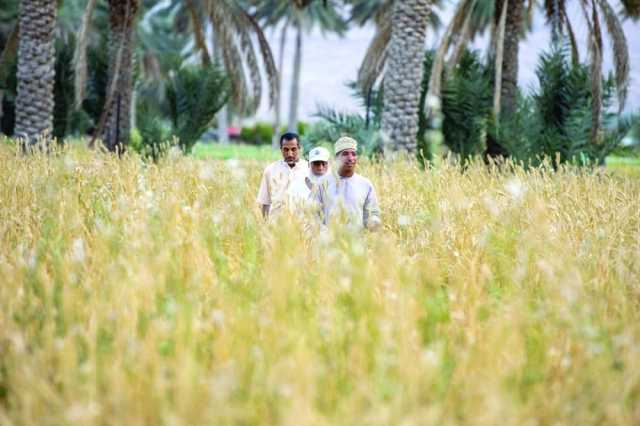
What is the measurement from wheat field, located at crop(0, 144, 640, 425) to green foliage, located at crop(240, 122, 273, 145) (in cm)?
4143

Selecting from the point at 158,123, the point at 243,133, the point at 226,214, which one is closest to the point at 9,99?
the point at 158,123

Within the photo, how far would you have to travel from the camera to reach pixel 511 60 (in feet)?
45.3

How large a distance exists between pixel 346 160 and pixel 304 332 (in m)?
2.43

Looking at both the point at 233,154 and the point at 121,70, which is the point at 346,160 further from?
the point at 233,154

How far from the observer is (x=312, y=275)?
3811 mm

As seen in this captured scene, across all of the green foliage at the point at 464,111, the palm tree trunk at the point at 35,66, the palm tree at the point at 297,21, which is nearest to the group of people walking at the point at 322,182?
the green foliage at the point at 464,111

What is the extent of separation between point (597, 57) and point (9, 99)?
14039mm

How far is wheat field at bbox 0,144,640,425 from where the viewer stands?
7.81 feet

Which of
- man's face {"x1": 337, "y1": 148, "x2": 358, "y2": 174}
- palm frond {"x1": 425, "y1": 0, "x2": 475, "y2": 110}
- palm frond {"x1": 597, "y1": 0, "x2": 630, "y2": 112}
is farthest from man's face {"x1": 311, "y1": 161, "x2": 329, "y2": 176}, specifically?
palm frond {"x1": 597, "y1": 0, "x2": 630, "y2": 112}

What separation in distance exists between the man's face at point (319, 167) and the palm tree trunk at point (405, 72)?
703 cm

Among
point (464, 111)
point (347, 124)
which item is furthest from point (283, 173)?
point (347, 124)

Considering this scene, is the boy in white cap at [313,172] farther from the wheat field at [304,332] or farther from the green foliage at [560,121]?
the green foliage at [560,121]

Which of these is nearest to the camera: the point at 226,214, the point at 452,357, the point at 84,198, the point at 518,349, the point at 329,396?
the point at 329,396

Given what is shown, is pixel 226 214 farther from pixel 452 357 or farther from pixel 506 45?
pixel 506 45
